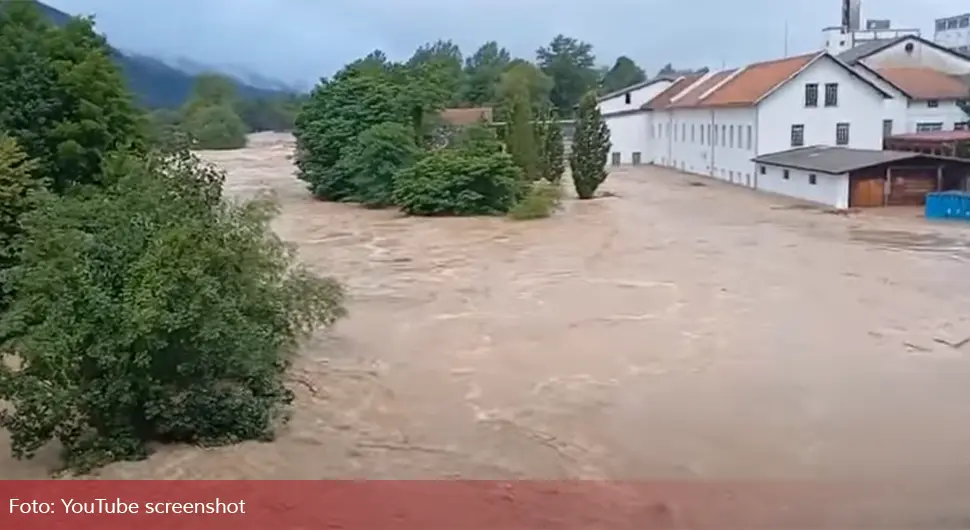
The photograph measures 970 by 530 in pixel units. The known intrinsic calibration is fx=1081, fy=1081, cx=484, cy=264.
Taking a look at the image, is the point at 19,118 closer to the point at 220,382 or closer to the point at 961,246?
the point at 220,382

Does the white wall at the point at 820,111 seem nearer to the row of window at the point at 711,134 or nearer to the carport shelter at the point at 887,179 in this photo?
the row of window at the point at 711,134

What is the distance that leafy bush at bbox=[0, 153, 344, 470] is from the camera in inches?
372

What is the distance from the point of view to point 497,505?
8.76 m

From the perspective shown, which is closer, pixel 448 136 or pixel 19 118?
pixel 19 118

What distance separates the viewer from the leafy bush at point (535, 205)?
1226 inches

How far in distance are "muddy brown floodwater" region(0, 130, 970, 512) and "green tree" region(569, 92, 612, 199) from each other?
388 inches

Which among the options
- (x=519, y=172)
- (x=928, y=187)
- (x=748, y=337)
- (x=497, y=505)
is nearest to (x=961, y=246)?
(x=928, y=187)

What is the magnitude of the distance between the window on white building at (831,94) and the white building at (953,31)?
114 feet

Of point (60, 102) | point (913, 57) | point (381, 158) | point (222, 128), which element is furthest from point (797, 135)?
point (222, 128)

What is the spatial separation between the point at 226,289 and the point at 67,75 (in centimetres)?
1004

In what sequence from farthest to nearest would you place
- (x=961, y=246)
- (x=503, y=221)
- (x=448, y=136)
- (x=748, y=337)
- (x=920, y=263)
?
(x=448, y=136), (x=503, y=221), (x=961, y=246), (x=920, y=263), (x=748, y=337)

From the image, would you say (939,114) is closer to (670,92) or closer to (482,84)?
(670,92)

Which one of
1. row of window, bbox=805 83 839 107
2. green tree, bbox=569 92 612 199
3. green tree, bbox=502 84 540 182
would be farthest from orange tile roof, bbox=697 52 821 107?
green tree, bbox=502 84 540 182

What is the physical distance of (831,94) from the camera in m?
39.2
